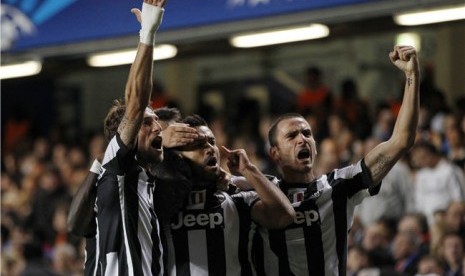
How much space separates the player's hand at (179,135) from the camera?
20.7 feet

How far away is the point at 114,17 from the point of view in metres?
11.5

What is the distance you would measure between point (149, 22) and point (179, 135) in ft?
2.15

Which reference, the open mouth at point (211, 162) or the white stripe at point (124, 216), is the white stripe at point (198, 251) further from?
the white stripe at point (124, 216)

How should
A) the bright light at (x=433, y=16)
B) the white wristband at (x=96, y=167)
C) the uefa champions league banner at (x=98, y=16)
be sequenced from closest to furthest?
the white wristband at (x=96, y=167) < the bright light at (x=433, y=16) < the uefa champions league banner at (x=98, y=16)

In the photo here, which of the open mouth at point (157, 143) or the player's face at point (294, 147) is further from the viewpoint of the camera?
the player's face at point (294, 147)

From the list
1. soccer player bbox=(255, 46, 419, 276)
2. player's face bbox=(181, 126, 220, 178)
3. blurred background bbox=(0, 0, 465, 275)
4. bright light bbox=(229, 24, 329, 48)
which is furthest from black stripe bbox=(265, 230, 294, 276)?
bright light bbox=(229, 24, 329, 48)

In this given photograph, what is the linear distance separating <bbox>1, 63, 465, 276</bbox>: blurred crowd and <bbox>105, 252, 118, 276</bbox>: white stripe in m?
4.26

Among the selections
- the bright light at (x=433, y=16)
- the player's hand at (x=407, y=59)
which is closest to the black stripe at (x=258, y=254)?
the player's hand at (x=407, y=59)

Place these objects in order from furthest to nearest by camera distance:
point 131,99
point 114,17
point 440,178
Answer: point 114,17, point 440,178, point 131,99

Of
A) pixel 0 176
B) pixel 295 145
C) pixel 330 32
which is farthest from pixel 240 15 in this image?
pixel 0 176

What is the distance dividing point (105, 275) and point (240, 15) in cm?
500

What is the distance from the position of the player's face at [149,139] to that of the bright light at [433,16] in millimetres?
4474

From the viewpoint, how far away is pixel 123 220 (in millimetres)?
5996

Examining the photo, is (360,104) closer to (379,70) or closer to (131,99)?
(379,70)
